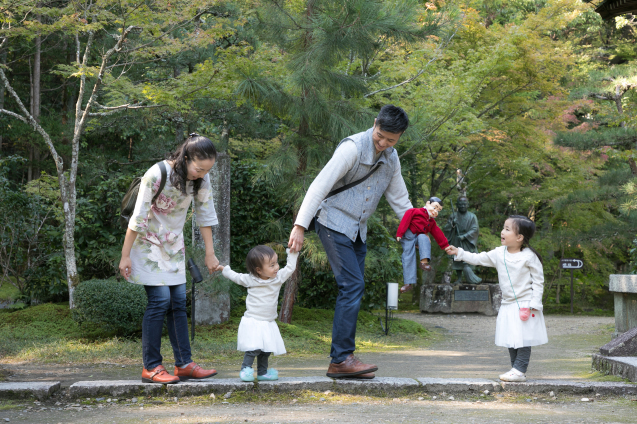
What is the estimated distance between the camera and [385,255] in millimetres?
8898

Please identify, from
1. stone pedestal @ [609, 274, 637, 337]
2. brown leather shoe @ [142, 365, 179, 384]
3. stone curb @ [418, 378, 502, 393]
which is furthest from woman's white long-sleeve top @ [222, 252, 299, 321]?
stone pedestal @ [609, 274, 637, 337]

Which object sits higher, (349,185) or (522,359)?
(349,185)

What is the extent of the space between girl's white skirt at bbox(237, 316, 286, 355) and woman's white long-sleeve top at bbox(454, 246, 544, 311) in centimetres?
127

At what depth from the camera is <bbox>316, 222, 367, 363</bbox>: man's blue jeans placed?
3475mm

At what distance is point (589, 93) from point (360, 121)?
7682 mm

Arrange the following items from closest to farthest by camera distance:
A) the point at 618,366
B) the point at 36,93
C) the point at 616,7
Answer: the point at 618,366 < the point at 616,7 < the point at 36,93

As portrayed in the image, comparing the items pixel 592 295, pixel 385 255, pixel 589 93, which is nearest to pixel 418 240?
pixel 385 255

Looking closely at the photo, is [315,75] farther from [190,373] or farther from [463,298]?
[463,298]

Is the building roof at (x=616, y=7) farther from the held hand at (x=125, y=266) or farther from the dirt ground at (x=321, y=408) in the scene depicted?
the held hand at (x=125, y=266)

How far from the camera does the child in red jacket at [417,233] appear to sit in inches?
140

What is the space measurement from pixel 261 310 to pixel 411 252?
40.3 inches

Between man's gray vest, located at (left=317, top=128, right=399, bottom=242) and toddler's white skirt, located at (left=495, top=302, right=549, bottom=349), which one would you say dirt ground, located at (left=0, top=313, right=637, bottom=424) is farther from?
man's gray vest, located at (left=317, top=128, right=399, bottom=242)

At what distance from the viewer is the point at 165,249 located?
3473 millimetres

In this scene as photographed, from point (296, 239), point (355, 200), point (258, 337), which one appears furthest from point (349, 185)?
point (258, 337)
